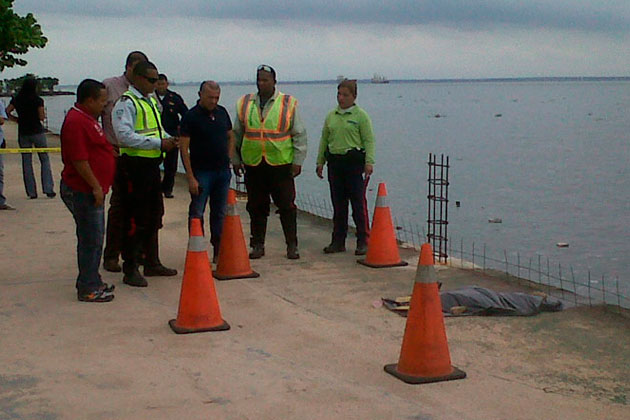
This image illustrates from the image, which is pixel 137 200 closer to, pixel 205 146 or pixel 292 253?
pixel 205 146

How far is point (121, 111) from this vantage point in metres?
7.96

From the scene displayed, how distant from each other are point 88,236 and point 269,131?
8.58 feet

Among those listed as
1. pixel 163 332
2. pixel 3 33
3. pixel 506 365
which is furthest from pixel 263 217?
pixel 3 33

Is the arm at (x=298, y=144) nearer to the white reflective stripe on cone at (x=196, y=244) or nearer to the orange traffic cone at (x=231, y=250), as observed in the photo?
the orange traffic cone at (x=231, y=250)

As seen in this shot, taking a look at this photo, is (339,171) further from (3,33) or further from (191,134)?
(3,33)

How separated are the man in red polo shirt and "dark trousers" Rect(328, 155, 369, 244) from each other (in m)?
3.19

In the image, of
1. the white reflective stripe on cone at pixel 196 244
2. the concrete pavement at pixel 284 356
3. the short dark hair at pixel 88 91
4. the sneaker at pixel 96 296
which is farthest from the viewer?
the sneaker at pixel 96 296

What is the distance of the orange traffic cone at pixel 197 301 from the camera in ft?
22.3

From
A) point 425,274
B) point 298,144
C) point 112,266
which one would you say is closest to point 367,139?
point 298,144

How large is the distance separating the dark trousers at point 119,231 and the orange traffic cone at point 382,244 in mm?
2256

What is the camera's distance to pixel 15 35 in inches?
993

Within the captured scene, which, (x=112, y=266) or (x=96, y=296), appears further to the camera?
(x=112, y=266)

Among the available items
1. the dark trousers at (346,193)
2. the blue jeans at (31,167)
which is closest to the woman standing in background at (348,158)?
the dark trousers at (346,193)

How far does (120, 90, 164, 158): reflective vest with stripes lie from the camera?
26.4 feet
